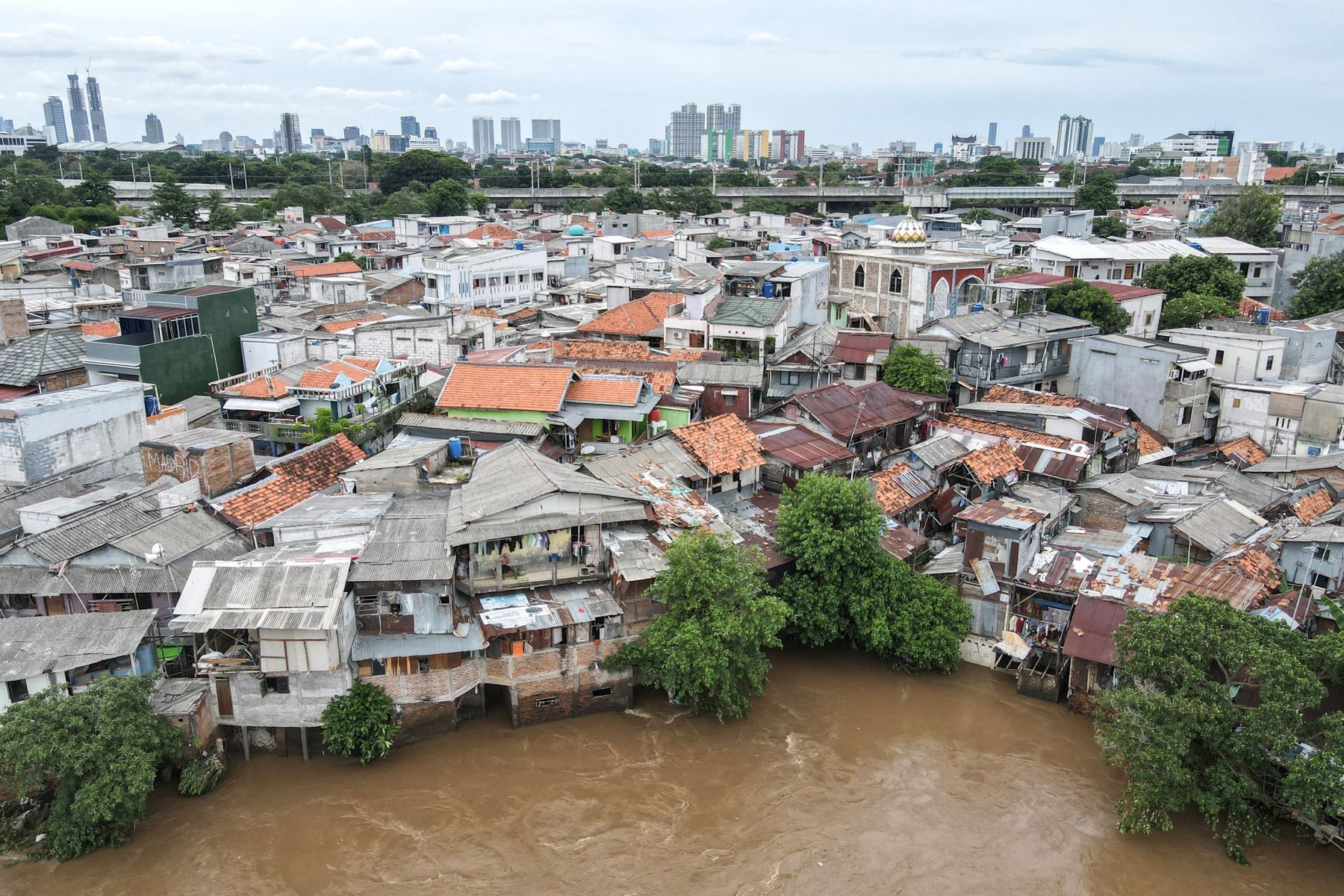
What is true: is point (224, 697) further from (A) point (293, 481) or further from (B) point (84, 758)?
(A) point (293, 481)

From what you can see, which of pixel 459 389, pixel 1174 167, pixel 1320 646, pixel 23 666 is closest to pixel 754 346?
pixel 459 389

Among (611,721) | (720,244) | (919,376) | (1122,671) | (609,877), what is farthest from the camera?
(720,244)

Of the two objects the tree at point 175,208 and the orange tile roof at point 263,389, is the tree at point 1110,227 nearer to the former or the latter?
the orange tile roof at point 263,389

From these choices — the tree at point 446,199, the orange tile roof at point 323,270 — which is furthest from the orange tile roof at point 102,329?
the tree at point 446,199

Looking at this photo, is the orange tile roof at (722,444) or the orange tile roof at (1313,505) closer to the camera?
the orange tile roof at (1313,505)

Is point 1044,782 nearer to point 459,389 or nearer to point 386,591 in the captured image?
point 386,591

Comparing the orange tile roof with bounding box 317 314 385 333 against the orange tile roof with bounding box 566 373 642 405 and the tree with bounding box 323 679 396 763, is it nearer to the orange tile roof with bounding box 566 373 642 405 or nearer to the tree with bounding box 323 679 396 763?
the orange tile roof with bounding box 566 373 642 405
